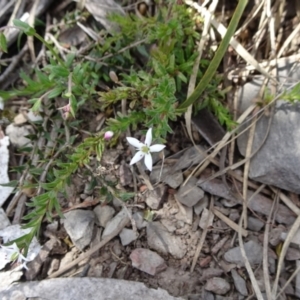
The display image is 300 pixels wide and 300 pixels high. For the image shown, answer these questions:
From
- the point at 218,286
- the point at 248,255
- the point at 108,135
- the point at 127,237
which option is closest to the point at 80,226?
the point at 127,237

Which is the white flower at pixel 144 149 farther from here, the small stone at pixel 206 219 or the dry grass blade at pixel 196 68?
the small stone at pixel 206 219

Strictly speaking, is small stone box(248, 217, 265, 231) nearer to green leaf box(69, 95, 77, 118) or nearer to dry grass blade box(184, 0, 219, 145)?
dry grass blade box(184, 0, 219, 145)

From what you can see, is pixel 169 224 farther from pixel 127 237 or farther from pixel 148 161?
pixel 148 161

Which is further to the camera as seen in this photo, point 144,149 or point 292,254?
point 292,254

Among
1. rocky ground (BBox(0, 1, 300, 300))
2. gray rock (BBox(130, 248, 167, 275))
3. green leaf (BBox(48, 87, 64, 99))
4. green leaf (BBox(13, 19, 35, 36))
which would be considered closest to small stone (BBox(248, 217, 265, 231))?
rocky ground (BBox(0, 1, 300, 300))

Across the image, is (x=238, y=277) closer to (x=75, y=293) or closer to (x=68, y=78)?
(x=75, y=293)

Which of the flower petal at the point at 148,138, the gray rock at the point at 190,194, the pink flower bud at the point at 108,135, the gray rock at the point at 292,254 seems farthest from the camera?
the gray rock at the point at 190,194

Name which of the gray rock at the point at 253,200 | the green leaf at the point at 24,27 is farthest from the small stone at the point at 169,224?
the green leaf at the point at 24,27

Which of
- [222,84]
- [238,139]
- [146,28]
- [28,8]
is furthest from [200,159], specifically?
[28,8]
